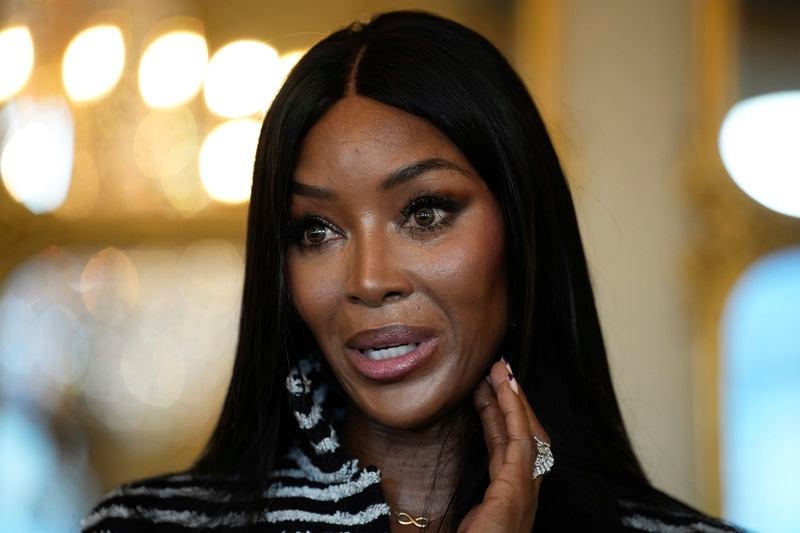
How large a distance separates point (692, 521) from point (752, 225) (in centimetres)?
205

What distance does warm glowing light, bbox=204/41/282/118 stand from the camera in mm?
4613

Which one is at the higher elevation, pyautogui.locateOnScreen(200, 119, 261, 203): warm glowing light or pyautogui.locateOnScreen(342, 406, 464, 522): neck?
pyautogui.locateOnScreen(200, 119, 261, 203): warm glowing light

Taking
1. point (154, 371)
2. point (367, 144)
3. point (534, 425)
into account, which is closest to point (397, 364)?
point (534, 425)

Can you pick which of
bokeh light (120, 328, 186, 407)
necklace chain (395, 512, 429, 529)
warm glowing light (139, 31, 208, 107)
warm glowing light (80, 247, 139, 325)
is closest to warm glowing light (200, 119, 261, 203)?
warm glowing light (139, 31, 208, 107)

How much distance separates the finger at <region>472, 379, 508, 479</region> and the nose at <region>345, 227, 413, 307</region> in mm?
268

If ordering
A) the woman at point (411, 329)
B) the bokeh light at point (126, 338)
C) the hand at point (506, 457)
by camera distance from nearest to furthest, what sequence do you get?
the hand at point (506, 457) → the woman at point (411, 329) → the bokeh light at point (126, 338)

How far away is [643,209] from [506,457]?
228cm

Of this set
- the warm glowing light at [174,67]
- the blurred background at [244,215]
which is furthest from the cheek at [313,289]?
the warm glowing light at [174,67]

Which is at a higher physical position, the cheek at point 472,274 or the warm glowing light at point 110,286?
the warm glowing light at point 110,286

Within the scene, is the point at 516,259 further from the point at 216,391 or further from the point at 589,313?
the point at 216,391

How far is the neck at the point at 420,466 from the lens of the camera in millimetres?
2207

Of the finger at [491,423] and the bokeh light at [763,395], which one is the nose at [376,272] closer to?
the finger at [491,423]

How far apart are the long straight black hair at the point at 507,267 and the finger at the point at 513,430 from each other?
0.27 feet

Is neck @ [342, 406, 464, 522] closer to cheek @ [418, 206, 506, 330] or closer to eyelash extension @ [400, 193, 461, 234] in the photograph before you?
cheek @ [418, 206, 506, 330]
